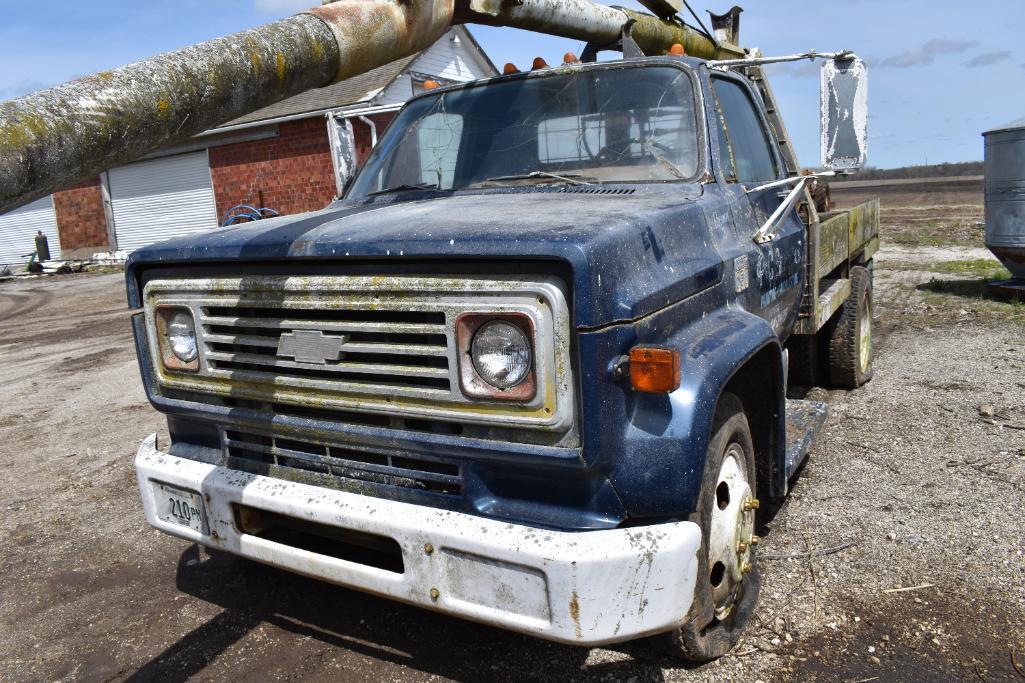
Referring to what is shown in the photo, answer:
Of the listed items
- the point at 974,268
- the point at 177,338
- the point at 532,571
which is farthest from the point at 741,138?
the point at 974,268

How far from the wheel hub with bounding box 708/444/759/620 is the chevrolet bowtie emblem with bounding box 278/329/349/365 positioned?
133 centimetres

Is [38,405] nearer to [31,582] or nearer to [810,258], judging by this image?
[31,582]

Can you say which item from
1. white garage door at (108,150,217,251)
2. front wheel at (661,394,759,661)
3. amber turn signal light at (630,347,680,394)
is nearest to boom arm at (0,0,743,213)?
amber turn signal light at (630,347,680,394)

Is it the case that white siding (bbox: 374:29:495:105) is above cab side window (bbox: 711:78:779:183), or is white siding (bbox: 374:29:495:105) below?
above

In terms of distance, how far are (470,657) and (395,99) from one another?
1771 centimetres

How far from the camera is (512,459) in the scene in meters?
2.49

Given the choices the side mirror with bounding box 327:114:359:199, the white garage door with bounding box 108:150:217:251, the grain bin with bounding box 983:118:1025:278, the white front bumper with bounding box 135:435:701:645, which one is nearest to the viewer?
the white front bumper with bounding box 135:435:701:645

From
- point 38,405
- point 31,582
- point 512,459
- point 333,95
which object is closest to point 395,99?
point 333,95

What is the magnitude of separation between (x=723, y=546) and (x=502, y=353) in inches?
42.4

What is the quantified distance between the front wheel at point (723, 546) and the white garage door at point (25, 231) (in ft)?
86.6

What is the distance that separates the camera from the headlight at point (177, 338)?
10.4 ft

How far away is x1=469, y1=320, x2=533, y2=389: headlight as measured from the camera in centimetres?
245

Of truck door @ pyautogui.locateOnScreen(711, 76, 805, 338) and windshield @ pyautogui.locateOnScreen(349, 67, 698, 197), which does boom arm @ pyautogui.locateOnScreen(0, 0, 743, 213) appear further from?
truck door @ pyautogui.locateOnScreen(711, 76, 805, 338)

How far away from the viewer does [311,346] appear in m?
2.79
